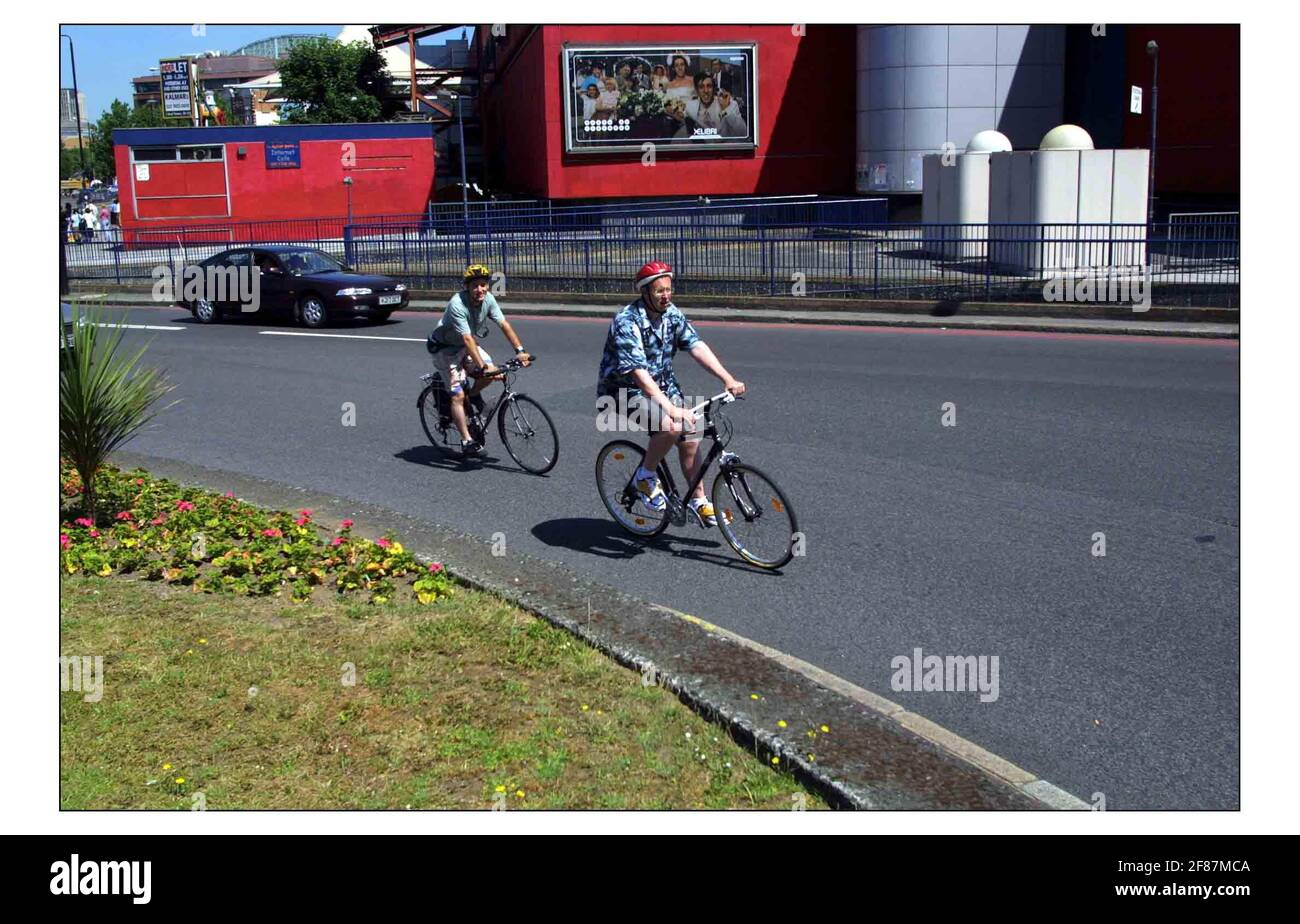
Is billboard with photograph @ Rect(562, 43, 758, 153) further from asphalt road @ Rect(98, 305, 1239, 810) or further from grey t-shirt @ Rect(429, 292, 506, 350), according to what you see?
grey t-shirt @ Rect(429, 292, 506, 350)

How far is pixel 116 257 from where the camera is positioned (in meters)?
34.3

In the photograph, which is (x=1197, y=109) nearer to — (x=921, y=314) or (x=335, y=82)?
(x=921, y=314)

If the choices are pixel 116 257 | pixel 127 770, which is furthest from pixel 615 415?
pixel 116 257

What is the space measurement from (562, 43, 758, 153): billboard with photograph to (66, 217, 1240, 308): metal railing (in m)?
15.9

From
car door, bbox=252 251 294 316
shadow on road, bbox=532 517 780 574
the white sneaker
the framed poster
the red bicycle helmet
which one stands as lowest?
shadow on road, bbox=532 517 780 574

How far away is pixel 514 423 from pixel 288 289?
13938mm

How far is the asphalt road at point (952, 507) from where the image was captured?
19.3 ft

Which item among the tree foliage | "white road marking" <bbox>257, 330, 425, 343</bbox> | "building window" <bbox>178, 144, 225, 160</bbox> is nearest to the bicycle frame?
"white road marking" <bbox>257, 330, 425, 343</bbox>

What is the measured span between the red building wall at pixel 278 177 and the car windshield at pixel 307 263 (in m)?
23.2

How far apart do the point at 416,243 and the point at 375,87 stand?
180ft

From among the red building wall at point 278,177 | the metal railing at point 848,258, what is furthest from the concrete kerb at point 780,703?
the red building wall at point 278,177

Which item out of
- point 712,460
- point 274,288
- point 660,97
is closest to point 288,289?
point 274,288

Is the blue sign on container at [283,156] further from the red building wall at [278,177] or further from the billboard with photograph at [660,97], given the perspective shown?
the billboard with photograph at [660,97]

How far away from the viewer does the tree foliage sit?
77875mm
